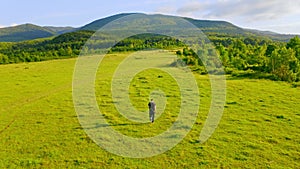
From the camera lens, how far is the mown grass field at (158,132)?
19.3m

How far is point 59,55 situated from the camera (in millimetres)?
129375

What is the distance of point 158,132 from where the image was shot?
24.6m

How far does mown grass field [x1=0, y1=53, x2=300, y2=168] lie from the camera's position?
760 inches

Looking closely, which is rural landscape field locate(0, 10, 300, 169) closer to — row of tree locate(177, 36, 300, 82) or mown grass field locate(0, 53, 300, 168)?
mown grass field locate(0, 53, 300, 168)

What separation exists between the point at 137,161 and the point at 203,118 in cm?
1150

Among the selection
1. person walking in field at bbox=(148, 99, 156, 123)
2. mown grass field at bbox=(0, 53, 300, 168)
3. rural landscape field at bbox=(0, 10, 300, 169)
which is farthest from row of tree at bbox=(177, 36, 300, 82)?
person walking in field at bbox=(148, 99, 156, 123)

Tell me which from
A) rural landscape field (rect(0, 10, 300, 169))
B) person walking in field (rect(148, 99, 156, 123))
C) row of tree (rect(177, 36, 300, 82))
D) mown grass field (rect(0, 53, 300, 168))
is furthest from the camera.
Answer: row of tree (rect(177, 36, 300, 82))

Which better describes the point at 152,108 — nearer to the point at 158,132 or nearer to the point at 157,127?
the point at 157,127

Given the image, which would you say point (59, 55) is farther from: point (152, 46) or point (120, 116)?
point (120, 116)

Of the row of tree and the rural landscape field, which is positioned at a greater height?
the row of tree

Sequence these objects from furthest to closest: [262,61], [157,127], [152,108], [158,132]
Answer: [262,61], [152,108], [157,127], [158,132]

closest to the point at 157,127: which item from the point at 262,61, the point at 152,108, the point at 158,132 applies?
the point at 158,132

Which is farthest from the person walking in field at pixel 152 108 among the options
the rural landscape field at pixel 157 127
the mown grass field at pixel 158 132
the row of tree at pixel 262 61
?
the row of tree at pixel 262 61

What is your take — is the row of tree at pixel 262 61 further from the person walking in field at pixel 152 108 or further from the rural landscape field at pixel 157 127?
the person walking in field at pixel 152 108
